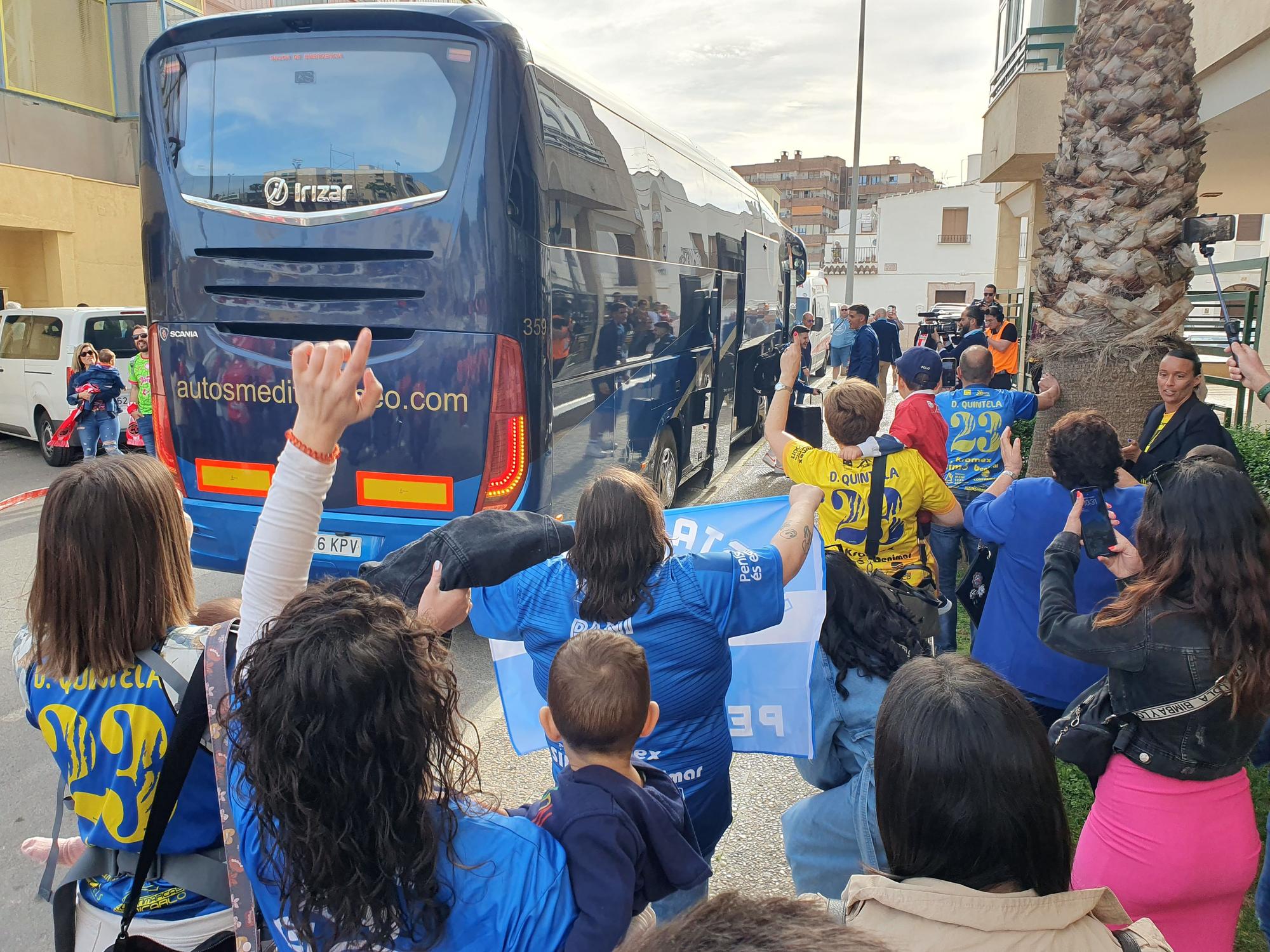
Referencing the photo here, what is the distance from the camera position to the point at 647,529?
2.52 m

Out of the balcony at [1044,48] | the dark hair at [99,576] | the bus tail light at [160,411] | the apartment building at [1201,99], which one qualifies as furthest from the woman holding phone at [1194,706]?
the balcony at [1044,48]

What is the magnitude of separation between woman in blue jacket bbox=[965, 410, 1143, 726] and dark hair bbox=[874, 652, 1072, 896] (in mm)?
2012

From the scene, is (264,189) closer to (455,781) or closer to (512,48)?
(512,48)

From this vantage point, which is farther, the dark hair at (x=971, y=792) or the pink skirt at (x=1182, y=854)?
the pink skirt at (x=1182, y=854)

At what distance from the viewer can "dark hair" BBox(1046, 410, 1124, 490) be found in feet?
11.2

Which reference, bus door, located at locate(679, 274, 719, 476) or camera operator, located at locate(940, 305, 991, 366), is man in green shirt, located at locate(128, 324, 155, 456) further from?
camera operator, located at locate(940, 305, 991, 366)

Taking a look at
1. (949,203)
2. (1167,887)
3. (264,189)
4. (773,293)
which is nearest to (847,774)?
(1167,887)

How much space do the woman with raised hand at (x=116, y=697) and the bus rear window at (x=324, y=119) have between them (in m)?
3.74

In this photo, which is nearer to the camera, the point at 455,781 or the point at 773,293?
the point at 455,781

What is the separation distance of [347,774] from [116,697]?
2.26 ft

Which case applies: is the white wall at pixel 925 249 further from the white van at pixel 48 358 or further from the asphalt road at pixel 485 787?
the asphalt road at pixel 485 787

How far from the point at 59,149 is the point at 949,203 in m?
45.5

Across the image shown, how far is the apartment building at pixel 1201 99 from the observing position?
25.1 ft

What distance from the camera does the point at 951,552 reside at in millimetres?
5633
